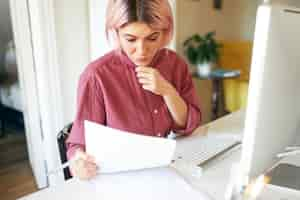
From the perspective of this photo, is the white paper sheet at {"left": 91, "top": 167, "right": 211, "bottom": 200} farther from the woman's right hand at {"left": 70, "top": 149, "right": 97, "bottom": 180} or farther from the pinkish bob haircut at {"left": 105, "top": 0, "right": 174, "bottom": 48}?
the pinkish bob haircut at {"left": 105, "top": 0, "right": 174, "bottom": 48}

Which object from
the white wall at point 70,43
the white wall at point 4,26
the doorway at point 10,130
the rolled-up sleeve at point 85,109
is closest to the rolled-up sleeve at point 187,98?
the rolled-up sleeve at point 85,109

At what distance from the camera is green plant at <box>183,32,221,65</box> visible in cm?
277

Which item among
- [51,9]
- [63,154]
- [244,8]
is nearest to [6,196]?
[51,9]

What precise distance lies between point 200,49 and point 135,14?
1.93 meters

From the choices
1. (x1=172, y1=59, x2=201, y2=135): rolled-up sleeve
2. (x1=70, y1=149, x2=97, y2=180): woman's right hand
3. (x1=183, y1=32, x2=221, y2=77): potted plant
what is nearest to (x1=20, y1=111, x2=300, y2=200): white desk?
(x1=70, y1=149, x2=97, y2=180): woman's right hand

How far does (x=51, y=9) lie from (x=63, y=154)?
1085 mm

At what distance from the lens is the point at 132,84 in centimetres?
101

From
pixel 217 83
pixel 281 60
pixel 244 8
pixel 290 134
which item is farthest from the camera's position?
pixel 244 8

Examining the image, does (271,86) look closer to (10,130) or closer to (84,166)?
(84,166)

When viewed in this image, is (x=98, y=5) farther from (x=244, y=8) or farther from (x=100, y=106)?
(x=244, y=8)

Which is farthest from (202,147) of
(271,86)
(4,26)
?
(4,26)

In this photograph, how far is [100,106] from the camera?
98cm

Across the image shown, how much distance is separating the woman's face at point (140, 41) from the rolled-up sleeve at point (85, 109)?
13cm

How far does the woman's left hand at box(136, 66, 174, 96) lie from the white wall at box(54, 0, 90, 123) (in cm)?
113
